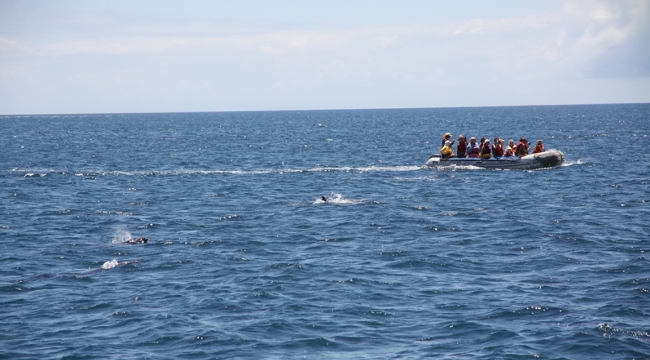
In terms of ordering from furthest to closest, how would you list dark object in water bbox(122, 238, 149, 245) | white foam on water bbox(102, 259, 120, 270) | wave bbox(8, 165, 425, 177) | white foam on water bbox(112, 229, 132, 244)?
wave bbox(8, 165, 425, 177)
white foam on water bbox(112, 229, 132, 244)
dark object in water bbox(122, 238, 149, 245)
white foam on water bbox(102, 259, 120, 270)

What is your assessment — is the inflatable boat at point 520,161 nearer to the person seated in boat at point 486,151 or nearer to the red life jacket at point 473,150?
the person seated in boat at point 486,151

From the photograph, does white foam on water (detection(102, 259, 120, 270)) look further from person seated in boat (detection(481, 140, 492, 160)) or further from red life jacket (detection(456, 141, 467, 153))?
person seated in boat (detection(481, 140, 492, 160))

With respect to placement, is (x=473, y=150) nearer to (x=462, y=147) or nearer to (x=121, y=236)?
(x=462, y=147)

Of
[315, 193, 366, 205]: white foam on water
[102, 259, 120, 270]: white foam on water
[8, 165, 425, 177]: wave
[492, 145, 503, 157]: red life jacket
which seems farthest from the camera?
[8, 165, 425, 177]: wave

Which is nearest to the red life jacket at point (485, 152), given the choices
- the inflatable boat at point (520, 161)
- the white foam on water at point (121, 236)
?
the inflatable boat at point (520, 161)

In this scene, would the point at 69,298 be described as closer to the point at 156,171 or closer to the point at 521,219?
the point at 521,219

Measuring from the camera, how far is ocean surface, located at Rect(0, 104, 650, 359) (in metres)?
12.9

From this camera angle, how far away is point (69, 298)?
623 inches

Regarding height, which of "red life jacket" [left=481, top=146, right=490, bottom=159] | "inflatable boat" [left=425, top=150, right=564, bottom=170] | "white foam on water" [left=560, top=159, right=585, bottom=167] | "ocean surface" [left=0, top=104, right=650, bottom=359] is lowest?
"ocean surface" [left=0, top=104, right=650, bottom=359]

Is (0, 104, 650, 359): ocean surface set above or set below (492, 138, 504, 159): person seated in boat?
below

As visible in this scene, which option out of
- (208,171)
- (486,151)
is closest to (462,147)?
(486,151)

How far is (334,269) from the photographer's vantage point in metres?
18.0

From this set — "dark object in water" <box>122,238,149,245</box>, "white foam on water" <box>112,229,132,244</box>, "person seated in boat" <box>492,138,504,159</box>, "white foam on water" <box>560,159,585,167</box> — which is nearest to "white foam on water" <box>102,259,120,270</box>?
"dark object in water" <box>122,238,149,245</box>

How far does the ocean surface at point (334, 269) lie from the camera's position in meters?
12.9
